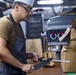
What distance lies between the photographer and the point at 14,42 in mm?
1713

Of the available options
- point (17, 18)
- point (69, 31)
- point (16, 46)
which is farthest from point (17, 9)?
point (69, 31)

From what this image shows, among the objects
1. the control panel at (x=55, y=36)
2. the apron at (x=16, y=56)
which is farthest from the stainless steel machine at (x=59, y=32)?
the apron at (x=16, y=56)

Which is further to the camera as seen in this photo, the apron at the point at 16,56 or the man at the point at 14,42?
the apron at the point at 16,56

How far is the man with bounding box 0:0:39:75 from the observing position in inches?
62.3

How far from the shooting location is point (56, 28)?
2.38m

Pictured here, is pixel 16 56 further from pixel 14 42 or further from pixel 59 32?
pixel 59 32

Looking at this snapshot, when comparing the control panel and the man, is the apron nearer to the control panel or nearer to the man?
the man

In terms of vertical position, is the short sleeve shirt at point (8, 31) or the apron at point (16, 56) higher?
the short sleeve shirt at point (8, 31)

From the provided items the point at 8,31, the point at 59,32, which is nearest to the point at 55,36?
the point at 59,32

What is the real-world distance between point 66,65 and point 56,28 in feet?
1.47

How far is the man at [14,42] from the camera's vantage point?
1582 mm

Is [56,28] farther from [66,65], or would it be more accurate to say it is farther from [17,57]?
[17,57]

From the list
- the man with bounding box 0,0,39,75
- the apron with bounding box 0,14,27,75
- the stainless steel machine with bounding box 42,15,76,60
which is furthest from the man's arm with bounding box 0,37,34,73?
the stainless steel machine with bounding box 42,15,76,60

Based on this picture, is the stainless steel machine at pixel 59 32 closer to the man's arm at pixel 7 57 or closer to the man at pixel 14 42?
the man at pixel 14 42
